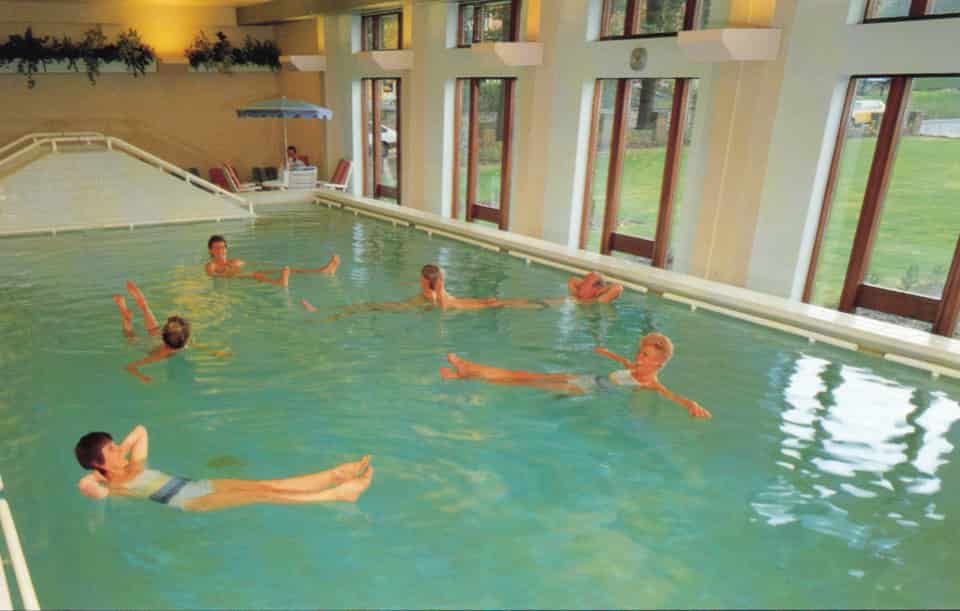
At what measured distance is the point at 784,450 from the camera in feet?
14.5

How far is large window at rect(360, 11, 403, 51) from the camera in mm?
14219

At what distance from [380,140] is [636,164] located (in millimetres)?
7433

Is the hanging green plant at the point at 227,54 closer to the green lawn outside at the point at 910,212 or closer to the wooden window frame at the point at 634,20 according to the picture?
the wooden window frame at the point at 634,20

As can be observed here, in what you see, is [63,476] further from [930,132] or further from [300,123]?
[300,123]

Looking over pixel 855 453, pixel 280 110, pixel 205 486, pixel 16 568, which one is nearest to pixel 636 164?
pixel 855 453

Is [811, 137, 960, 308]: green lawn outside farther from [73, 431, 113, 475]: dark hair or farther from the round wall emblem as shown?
[73, 431, 113, 475]: dark hair

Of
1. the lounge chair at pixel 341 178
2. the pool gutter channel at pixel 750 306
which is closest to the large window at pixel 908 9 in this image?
the pool gutter channel at pixel 750 306

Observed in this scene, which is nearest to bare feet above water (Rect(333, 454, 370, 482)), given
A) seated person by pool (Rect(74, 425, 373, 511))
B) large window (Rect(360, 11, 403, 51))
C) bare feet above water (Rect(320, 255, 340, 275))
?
seated person by pool (Rect(74, 425, 373, 511))

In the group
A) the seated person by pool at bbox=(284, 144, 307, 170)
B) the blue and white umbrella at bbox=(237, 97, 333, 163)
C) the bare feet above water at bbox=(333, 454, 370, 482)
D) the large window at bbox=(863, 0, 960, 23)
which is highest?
the large window at bbox=(863, 0, 960, 23)

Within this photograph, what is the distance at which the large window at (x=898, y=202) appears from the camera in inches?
257

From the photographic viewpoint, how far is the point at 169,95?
53.8 ft

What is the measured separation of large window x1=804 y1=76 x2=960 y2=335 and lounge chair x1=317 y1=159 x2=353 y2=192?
34.4ft

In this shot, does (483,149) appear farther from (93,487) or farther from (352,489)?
(93,487)

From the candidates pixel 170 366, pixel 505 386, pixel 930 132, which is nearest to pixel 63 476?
pixel 170 366
